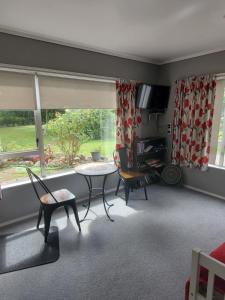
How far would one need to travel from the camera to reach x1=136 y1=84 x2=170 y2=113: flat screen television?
11.4 feet

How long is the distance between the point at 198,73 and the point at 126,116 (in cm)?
141

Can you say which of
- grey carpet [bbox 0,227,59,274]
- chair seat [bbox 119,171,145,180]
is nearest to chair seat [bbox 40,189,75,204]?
grey carpet [bbox 0,227,59,274]

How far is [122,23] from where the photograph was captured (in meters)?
2.17

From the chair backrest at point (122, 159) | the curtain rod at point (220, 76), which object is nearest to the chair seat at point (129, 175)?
the chair backrest at point (122, 159)

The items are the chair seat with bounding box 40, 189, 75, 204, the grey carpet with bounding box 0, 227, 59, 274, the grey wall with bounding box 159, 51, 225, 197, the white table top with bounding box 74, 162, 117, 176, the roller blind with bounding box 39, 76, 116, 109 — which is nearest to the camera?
the grey carpet with bounding box 0, 227, 59, 274

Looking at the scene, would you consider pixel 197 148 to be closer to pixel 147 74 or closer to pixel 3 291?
pixel 147 74

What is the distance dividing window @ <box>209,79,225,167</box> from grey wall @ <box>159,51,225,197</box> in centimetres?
18

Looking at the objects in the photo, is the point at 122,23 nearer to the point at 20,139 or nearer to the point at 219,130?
the point at 20,139

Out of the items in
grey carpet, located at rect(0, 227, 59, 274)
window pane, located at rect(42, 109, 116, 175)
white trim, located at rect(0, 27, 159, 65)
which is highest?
white trim, located at rect(0, 27, 159, 65)

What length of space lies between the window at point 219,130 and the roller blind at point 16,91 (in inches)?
112

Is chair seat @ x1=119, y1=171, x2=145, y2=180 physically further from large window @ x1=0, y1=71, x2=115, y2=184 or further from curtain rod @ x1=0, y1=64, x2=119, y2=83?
curtain rod @ x1=0, y1=64, x2=119, y2=83

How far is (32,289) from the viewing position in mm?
1636

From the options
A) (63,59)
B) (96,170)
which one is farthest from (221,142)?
(63,59)

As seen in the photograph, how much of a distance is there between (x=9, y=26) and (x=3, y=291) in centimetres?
267
